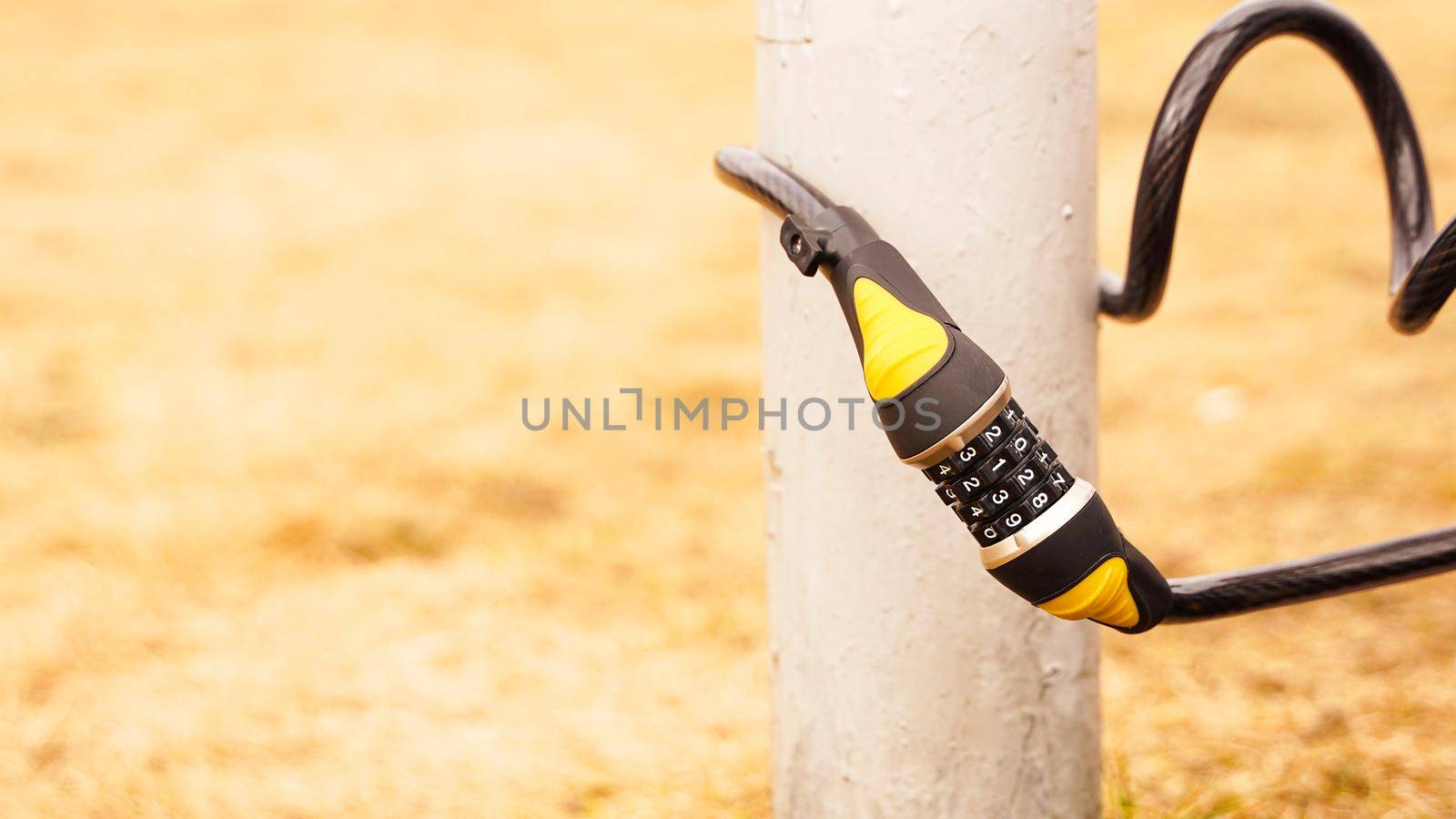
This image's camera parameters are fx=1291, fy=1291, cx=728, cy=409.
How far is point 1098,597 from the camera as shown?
1.08 m

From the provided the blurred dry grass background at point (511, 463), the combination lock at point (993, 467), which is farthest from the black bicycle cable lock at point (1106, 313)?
the blurred dry grass background at point (511, 463)

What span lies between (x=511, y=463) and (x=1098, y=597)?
98.6 inches

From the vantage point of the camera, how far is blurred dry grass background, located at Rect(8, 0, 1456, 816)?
7.27ft

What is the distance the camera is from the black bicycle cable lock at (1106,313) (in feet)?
3.48

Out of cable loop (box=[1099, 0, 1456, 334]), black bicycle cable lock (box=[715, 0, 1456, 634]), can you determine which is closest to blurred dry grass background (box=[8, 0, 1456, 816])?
black bicycle cable lock (box=[715, 0, 1456, 634])

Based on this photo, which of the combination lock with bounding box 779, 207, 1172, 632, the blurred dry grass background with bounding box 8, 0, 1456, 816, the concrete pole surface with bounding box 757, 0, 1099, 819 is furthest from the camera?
the blurred dry grass background with bounding box 8, 0, 1456, 816

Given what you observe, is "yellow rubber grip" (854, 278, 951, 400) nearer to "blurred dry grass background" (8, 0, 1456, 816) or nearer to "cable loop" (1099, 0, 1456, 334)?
"cable loop" (1099, 0, 1456, 334)

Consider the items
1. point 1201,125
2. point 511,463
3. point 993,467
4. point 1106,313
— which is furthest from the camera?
point 511,463

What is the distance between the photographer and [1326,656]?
7.87 feet

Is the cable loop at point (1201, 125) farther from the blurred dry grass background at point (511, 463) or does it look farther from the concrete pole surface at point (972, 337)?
the blurred dry grass background at point (511, 463)

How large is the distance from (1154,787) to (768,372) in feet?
3.40

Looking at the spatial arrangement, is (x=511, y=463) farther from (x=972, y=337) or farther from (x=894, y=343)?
(x=894, y=343)

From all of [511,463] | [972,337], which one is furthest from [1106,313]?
[511,463]

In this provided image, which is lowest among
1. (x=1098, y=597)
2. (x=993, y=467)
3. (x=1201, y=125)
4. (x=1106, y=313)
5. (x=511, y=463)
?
(x=511, y=463)
